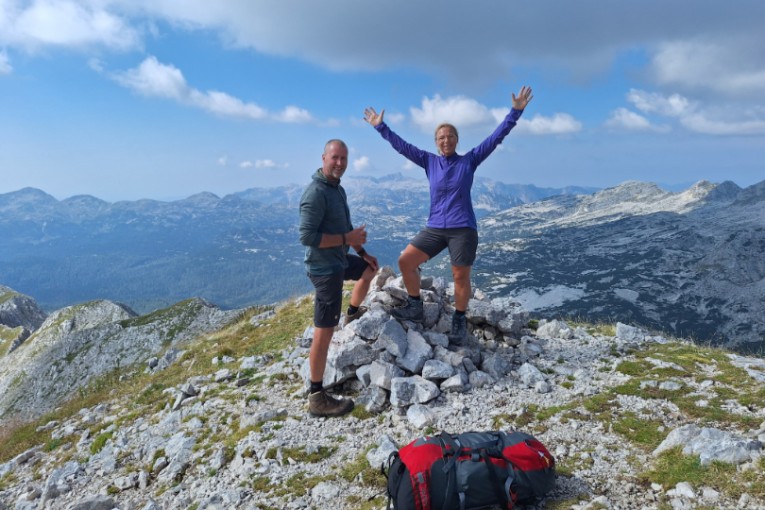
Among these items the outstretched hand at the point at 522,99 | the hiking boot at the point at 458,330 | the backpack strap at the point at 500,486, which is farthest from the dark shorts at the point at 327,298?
the outstretched hand at the point at 522,99

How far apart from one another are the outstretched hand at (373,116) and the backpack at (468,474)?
7.86m

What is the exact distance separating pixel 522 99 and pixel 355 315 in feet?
23.9

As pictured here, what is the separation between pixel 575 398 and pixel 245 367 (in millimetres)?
9634

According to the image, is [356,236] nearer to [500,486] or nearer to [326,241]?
[326,241]

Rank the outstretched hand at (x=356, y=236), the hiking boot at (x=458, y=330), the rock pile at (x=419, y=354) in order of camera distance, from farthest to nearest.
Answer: the hiking boot at (x=458, y=330) < the rock pile at (x=419, y=354) < the outstretched hand at (x=356, y=236)

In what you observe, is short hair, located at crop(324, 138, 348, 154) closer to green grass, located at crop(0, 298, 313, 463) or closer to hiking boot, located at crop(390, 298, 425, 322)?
hiking boot, located at crop(390, 298, 425, 322)

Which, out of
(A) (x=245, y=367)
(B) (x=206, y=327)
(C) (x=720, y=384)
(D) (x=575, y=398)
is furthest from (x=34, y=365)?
(C) (x=720, y=384)

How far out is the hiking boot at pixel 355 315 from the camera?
1198 cm

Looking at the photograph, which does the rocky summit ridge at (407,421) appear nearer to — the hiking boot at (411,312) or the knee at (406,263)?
the hiking boot at (411,312)

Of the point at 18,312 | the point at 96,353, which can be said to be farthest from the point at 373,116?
the point at 18,312

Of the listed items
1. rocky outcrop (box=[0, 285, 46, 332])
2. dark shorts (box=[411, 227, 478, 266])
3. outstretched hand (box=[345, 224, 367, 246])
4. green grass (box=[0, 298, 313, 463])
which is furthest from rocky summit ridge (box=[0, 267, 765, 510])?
rocky outcrop (box=[0, 285, 46, 332])

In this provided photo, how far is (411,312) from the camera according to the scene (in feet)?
37.7

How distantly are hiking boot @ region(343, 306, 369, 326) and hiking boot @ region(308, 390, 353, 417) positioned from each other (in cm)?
297

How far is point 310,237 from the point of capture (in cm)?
805
